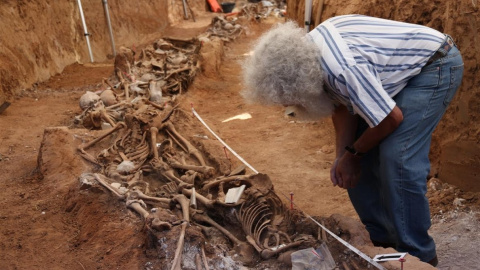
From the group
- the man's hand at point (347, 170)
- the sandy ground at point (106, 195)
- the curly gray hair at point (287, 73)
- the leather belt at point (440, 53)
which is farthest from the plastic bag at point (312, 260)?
the leather belt at point (440, 53)

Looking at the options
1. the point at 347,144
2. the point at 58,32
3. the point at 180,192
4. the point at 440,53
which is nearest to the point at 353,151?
the point at 347,144

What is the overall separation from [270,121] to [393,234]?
472 centimetres

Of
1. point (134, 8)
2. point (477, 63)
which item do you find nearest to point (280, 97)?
point (477, 63)

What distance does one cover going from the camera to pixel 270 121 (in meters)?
7.82

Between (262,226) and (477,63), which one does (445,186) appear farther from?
(262,226)

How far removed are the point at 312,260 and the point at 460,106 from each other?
2.53 metres

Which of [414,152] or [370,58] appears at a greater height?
[370,58]

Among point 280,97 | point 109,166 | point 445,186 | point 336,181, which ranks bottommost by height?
point 445,186

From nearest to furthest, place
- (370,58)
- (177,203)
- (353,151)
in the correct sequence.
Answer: (370,58) < (353,151) < (177,203)

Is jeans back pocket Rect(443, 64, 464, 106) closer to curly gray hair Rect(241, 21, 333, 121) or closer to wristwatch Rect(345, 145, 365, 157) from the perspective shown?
wristwatch Rect(345, 145, 365, 157)

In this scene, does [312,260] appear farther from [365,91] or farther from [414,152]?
[365,91]

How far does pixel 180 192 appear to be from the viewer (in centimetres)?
419

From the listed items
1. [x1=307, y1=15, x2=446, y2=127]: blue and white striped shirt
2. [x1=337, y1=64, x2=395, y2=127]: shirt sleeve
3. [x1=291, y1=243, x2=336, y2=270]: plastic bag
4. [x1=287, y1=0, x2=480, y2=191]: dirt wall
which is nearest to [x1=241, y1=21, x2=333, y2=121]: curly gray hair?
[x1=307, y1=15, x2=446, y2=127]: blue and white striped shirt

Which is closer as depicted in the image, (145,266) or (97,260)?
(145,266)
